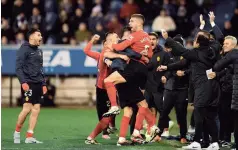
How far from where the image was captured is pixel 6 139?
40.9 ft

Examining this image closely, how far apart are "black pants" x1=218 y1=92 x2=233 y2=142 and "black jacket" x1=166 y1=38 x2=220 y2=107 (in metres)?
1.00

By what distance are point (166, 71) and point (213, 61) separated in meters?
1.62

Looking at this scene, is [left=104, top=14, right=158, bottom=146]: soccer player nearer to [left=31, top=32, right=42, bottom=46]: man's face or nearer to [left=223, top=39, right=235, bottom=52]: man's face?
[left=223, top=39, right=235, bottom=52]: man's face

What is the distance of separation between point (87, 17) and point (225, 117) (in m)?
10.7

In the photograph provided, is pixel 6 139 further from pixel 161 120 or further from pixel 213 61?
pixel 213 61

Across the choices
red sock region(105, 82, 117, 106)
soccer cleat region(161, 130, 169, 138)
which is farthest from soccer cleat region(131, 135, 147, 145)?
soccer cleat region(161, 130, 169, 138)

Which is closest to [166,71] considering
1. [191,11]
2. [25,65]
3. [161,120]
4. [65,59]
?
[161,120]

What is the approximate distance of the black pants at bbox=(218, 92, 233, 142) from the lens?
40.0 ft

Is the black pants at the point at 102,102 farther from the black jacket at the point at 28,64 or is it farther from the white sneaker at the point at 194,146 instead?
the white sneaker at the point at 194,146

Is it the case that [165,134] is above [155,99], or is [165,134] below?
below

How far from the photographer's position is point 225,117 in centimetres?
1236

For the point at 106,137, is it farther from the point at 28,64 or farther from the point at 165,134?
the point at 28,64

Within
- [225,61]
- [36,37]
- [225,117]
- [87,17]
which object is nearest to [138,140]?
[225,117]

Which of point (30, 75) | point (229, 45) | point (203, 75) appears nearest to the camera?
point (203, 75)
